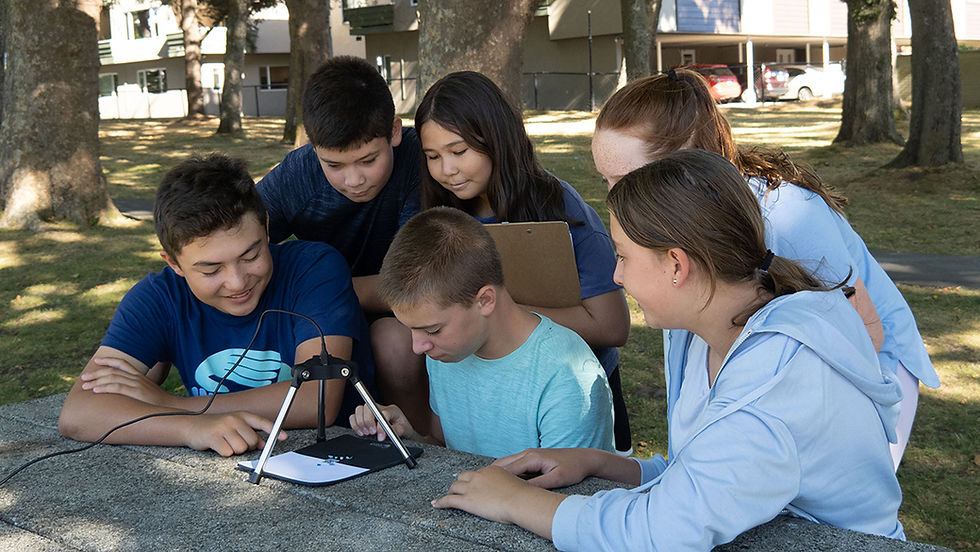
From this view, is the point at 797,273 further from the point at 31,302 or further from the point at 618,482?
the point at 31,302

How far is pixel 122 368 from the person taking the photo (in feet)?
9.46

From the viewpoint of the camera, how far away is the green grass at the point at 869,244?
154 inches

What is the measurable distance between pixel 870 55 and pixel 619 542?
544 inches

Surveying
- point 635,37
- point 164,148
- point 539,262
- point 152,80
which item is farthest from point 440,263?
point 152,80

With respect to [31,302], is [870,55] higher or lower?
higher

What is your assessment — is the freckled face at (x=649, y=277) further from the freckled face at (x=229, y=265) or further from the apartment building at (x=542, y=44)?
the apartment building at (x=542, y=44)

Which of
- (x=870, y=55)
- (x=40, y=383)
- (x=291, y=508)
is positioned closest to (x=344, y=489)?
(x=291, y=508)

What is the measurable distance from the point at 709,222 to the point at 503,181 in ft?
4.63

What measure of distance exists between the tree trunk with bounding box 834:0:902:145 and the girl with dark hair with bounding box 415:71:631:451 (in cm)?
1200

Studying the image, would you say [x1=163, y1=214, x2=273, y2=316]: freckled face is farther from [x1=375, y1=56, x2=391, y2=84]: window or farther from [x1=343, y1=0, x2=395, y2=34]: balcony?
[x1=375, y1=56, x2=391, y2=84]: window

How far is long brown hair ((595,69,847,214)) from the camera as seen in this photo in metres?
2.53

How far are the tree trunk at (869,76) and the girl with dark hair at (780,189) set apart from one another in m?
12.3

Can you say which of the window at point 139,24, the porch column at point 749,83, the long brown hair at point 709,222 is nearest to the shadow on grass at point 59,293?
the long brown hair at point 709,222

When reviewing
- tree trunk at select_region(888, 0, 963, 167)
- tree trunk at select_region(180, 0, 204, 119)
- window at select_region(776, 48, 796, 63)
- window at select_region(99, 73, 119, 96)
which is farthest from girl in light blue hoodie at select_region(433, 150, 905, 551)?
window at select_region(99, 73, 119, 96)
